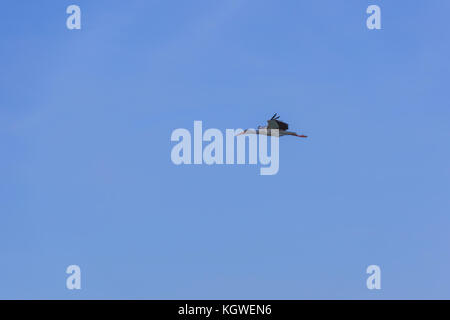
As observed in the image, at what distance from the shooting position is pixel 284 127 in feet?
215
